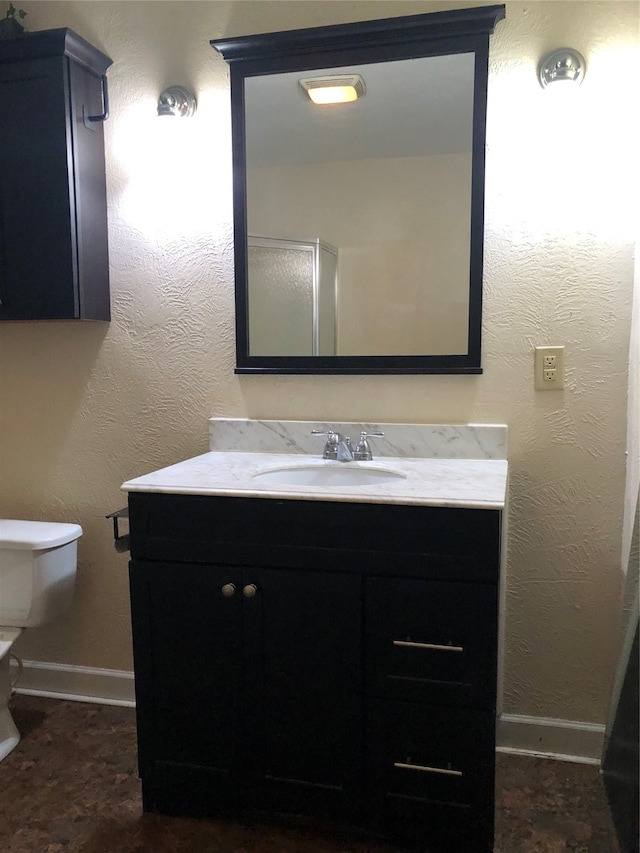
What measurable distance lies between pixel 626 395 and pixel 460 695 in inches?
35.4

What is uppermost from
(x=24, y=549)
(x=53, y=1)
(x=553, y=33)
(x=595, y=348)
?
(x=53, y=1)

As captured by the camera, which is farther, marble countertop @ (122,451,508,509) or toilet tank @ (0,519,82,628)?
toilet tank @ (0,519,82,628)

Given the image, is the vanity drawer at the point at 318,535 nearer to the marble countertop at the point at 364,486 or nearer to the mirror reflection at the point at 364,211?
the marble countertop at the point at 364,486

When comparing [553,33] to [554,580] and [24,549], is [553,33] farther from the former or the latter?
[24,549]

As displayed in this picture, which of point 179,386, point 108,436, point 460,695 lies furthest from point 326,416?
point 460,695

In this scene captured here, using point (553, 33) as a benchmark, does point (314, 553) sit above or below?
below

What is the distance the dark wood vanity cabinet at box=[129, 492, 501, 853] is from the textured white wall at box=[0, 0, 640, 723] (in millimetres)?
540

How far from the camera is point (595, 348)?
1.68m

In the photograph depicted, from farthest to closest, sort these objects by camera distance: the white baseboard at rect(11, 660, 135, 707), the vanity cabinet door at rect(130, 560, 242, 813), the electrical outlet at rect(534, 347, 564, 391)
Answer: the white baseboard at rect(11, 660, 135, 707), the electrical outlet at rect(534, 347, 564, 391), the vanity cabinet door at rect(130, 560, 242, 813)

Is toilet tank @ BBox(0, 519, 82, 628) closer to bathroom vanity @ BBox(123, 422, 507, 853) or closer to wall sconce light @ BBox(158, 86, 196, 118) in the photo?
bathroom vanity @ BBox(123, 422, 507, 853)

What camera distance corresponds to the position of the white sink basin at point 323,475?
172 cm

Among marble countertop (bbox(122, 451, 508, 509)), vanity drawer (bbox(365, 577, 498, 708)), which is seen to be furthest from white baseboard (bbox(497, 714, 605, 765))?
marble countertop (bbox(122, 451, 508, 509))

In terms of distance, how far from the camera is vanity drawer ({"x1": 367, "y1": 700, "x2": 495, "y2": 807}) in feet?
4.34

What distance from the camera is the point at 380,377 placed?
6.01ft
